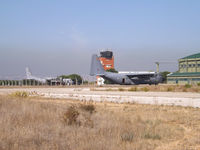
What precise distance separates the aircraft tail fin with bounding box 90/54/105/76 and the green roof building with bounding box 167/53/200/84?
112 ft

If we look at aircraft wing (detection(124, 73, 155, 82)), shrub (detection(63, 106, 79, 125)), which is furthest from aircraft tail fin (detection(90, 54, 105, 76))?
shrub (detection(63, 106, 79, 125))

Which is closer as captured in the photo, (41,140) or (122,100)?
(41,140)

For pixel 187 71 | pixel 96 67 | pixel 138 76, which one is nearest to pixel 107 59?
pixel 187 71

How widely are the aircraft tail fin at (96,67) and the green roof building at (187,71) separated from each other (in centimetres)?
3427

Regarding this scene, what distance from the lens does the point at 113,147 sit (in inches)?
297

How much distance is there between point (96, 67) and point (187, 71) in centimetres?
4034

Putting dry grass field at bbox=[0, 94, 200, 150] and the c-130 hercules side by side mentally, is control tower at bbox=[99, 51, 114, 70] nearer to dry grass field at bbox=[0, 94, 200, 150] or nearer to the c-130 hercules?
the c-130 hercules

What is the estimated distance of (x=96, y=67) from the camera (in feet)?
202

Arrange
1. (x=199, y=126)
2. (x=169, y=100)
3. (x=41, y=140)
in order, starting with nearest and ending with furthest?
(x=41, y=140) → (x=199, y=126) → (x=169, y=100)

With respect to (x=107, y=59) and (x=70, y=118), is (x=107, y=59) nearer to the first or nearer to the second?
(x=107, y=59)

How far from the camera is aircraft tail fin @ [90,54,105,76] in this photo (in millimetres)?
61013

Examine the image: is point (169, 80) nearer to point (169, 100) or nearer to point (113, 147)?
point (169, 100)

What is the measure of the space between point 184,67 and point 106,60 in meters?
73.5

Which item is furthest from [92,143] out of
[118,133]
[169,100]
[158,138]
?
[169,100]
